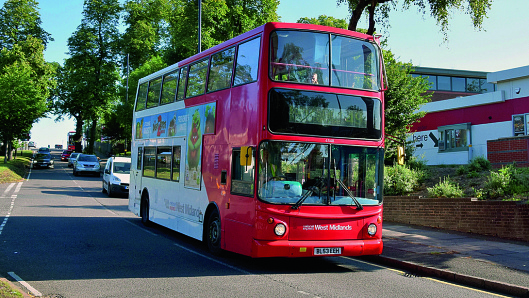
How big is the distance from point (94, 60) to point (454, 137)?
41.1 metres

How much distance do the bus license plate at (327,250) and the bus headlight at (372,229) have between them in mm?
681

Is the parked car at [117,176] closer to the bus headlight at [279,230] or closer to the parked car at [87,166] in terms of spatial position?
the parked car at [87,166]

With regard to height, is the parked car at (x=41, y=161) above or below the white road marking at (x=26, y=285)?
above

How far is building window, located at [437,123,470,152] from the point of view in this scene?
2870 centimetres

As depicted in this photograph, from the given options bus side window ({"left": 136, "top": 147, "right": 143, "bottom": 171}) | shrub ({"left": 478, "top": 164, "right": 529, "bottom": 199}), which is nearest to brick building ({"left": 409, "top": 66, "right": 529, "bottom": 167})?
shrub ({"left": 478, "top": 164, "right": 529, "bottom": 199})

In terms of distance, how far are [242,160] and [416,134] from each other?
86.7 feet

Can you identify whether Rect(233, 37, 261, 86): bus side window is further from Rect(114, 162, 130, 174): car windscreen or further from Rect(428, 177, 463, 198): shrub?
Rect(114, 162, 130, 174): car windscreen

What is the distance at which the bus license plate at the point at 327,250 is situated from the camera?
27.7ft

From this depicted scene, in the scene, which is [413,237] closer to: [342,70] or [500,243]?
[500,243]

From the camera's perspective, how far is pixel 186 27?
36312 mm

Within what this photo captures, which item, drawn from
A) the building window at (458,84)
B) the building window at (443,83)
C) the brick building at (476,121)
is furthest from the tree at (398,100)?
the building window at (458,84)

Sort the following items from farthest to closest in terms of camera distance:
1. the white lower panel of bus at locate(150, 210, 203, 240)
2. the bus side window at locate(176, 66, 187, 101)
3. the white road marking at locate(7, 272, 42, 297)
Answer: the bus side window at locate(176, 66, 187, 101) → the white lower panel of bus at locate(150, 210, 203, 240) → the white road marking at locate(7, 272, 42, 297)

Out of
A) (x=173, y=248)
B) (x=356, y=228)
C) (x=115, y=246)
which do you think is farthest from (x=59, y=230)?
(x=356, y=228)

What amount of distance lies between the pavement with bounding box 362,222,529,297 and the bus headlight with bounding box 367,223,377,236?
1.07 metres
